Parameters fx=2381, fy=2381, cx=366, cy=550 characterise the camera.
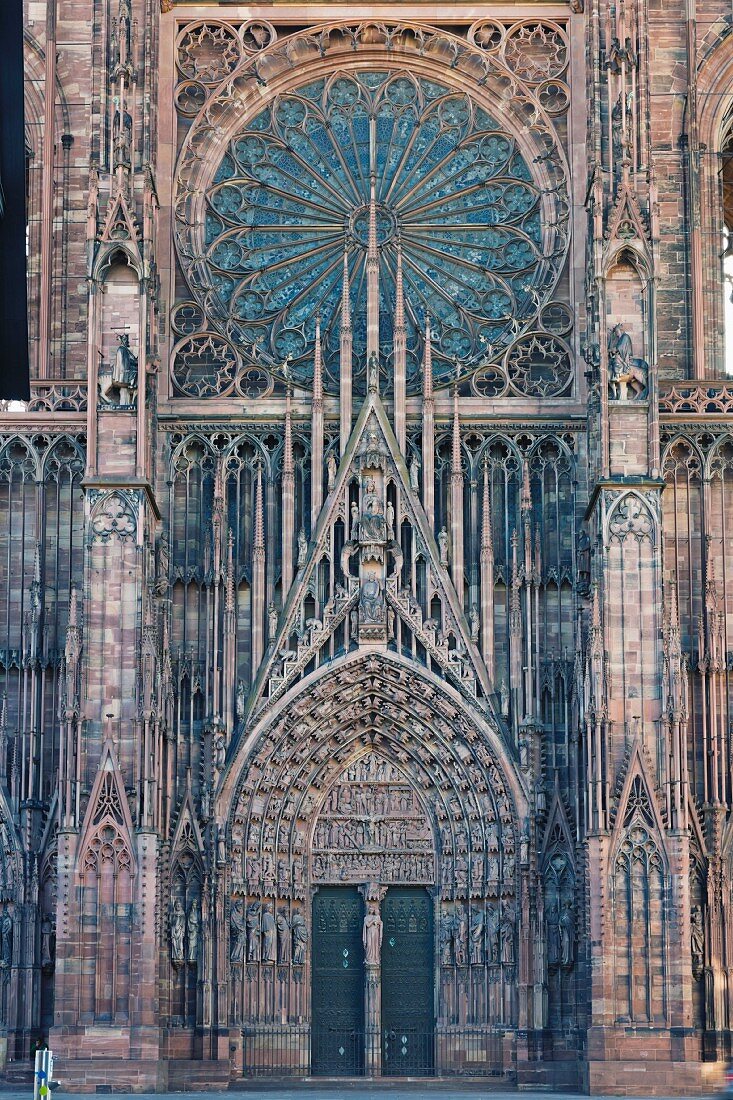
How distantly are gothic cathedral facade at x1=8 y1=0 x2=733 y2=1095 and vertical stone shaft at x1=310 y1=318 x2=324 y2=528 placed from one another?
0.22ft

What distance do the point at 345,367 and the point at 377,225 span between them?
3.26 m

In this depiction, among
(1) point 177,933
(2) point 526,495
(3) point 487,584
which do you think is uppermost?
(2) point 526,495

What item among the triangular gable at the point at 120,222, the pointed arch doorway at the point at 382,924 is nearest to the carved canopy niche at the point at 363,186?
the triangular gable at the point at 120,222

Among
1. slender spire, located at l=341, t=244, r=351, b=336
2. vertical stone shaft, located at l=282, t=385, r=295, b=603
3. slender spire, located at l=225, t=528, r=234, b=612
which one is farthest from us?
slender spire, located at l=341, t=244, r=351, b=336

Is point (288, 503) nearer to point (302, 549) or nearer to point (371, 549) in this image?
point (302, 549)

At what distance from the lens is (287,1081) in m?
38.0

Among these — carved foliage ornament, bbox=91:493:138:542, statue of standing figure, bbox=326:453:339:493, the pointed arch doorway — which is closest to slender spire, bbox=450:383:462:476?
statue of standing figure, bbox=326:453:339:493

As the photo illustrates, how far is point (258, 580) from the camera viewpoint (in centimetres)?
3941

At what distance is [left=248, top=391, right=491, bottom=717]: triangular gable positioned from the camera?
38.8 meters

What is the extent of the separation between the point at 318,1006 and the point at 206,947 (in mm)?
2540

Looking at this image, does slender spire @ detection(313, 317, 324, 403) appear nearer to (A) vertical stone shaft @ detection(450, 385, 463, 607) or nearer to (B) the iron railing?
(A) vertical stone shaft @ detection(450, 385, 463, 607)

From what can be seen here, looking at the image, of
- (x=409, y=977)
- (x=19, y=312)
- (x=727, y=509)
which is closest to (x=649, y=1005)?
(x=409, y=977)

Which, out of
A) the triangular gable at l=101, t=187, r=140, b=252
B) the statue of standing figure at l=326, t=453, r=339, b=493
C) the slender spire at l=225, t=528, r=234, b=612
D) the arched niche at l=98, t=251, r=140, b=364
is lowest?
the slender spire at l=225, t=528, r=234, b=612

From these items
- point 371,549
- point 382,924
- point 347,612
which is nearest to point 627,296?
point 371,549
